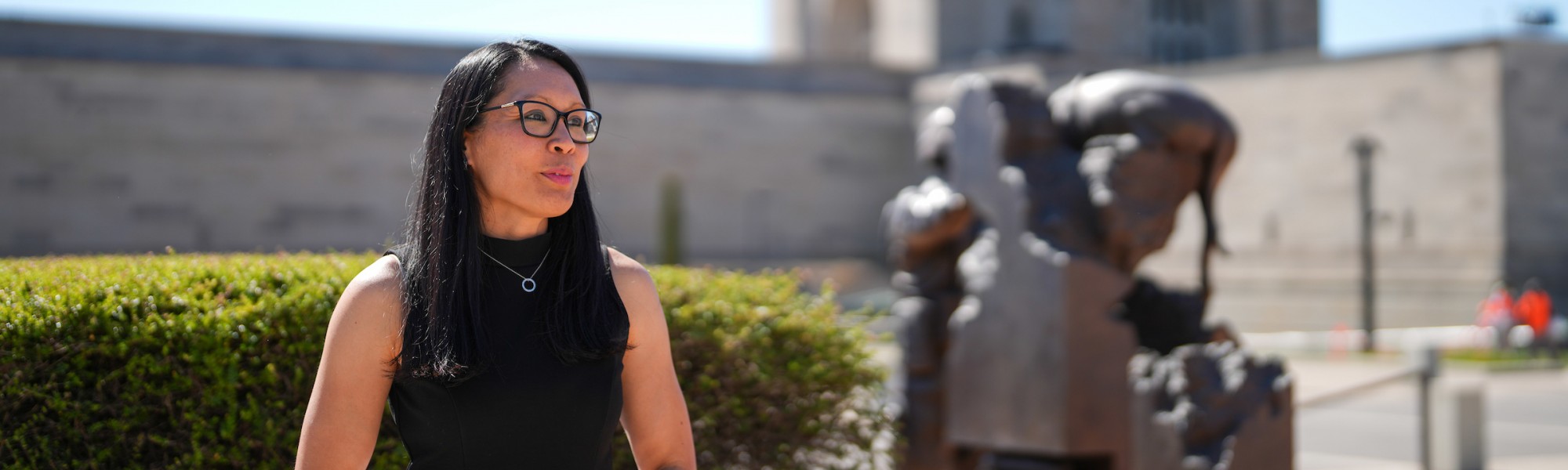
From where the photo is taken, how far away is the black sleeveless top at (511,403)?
2305 mm

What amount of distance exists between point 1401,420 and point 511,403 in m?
12.8

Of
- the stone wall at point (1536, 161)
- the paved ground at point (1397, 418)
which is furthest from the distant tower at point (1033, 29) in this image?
the paved ground at point (1397, 418)

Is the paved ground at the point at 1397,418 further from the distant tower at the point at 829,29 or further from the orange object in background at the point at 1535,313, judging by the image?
the distant tower at the point at 829,29

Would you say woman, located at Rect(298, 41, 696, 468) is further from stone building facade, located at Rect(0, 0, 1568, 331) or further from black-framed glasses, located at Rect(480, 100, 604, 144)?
stone building facade, located at Rect(0, 0, 1568, 331)

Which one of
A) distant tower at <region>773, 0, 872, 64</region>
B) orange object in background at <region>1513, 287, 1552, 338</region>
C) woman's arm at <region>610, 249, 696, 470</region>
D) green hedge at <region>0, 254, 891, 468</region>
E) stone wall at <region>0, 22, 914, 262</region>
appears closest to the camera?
woman's arm at <region>610, 249, 696, 470</region>

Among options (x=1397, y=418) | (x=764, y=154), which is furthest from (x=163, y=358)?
(x=764, y=154)

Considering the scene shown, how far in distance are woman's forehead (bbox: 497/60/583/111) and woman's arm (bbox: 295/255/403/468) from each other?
0.39 m

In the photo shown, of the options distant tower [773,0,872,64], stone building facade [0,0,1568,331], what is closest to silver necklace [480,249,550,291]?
stone building facade [0,0,1568,331]

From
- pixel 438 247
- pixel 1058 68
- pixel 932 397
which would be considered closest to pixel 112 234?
pixel 1058 68

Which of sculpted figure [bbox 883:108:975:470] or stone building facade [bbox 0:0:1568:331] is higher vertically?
sculpted figure [bbox 883:108:975:470]

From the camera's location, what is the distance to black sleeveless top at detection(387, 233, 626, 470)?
7.56ft

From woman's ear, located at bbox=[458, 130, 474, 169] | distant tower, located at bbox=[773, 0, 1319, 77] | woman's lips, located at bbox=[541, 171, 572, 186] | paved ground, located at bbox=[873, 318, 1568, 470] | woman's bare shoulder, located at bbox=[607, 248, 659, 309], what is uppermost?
woman's ear, located at bbox=[458, 130, 474, 169]

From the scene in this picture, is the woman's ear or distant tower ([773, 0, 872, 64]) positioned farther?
distant tower ([773, 0, 872, 64])

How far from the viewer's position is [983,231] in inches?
232
